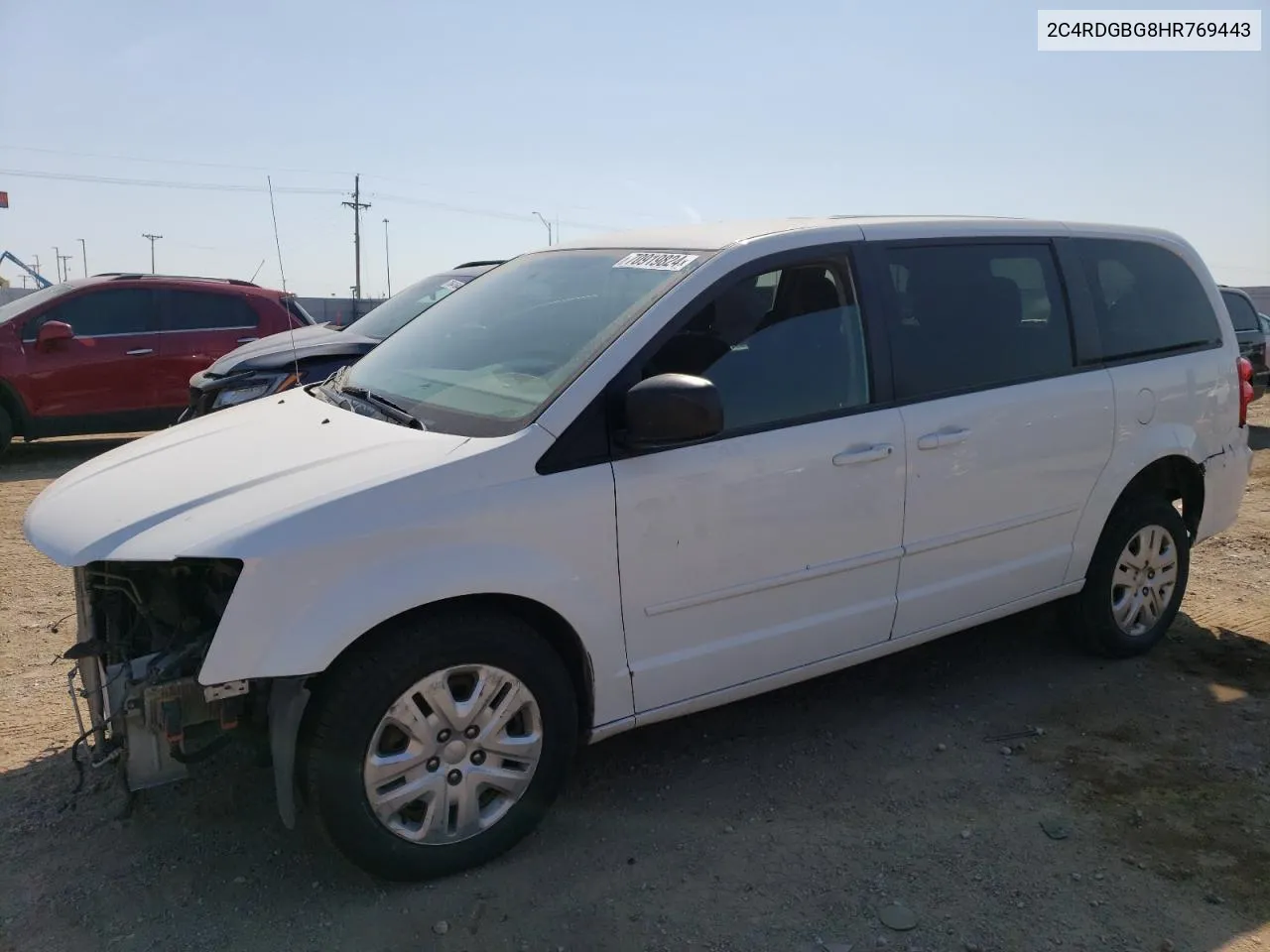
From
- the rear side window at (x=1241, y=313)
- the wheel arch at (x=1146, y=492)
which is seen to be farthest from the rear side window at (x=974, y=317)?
the rear side window at (x=1241, y=313)

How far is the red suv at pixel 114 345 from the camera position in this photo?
9.34 metres

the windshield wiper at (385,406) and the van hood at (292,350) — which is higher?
the van hood at (292,350)

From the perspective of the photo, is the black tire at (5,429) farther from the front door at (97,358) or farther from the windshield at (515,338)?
the windshield at (515,338)

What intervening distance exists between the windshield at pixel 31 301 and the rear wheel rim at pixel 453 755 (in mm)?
8709

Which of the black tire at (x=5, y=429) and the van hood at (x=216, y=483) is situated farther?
the black tire at (x=5, y=429)

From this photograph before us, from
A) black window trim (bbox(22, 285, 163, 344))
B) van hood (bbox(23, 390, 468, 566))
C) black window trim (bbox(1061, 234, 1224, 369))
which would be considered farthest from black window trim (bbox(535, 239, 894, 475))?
black window trim (bbox(22, 285, 163, 344))

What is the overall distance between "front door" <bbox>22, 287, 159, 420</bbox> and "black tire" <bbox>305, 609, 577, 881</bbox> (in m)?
8.20

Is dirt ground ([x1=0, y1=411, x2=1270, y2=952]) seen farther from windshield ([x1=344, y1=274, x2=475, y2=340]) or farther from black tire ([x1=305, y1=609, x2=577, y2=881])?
windshield ([x1=344, y1=274, x2=475, y2=340])

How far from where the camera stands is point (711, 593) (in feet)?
10.4

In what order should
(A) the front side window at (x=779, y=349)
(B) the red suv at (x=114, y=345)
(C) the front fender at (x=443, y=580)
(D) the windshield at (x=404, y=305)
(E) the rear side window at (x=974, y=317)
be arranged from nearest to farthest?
(C) the front fender at (x=443, y=580) < (A) the front side window at (x=779, y=349) < (E) the rear side window at (x=974, y=317) < (D) the windshield at (x=404, y=305) < (B) the red suv at (x=114, y=345)

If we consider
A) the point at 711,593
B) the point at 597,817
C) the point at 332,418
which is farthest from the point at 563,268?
the point at 597,817

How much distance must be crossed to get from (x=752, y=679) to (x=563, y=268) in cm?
167

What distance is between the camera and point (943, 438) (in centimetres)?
359

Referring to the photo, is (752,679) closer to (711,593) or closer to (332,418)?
(711,593)
